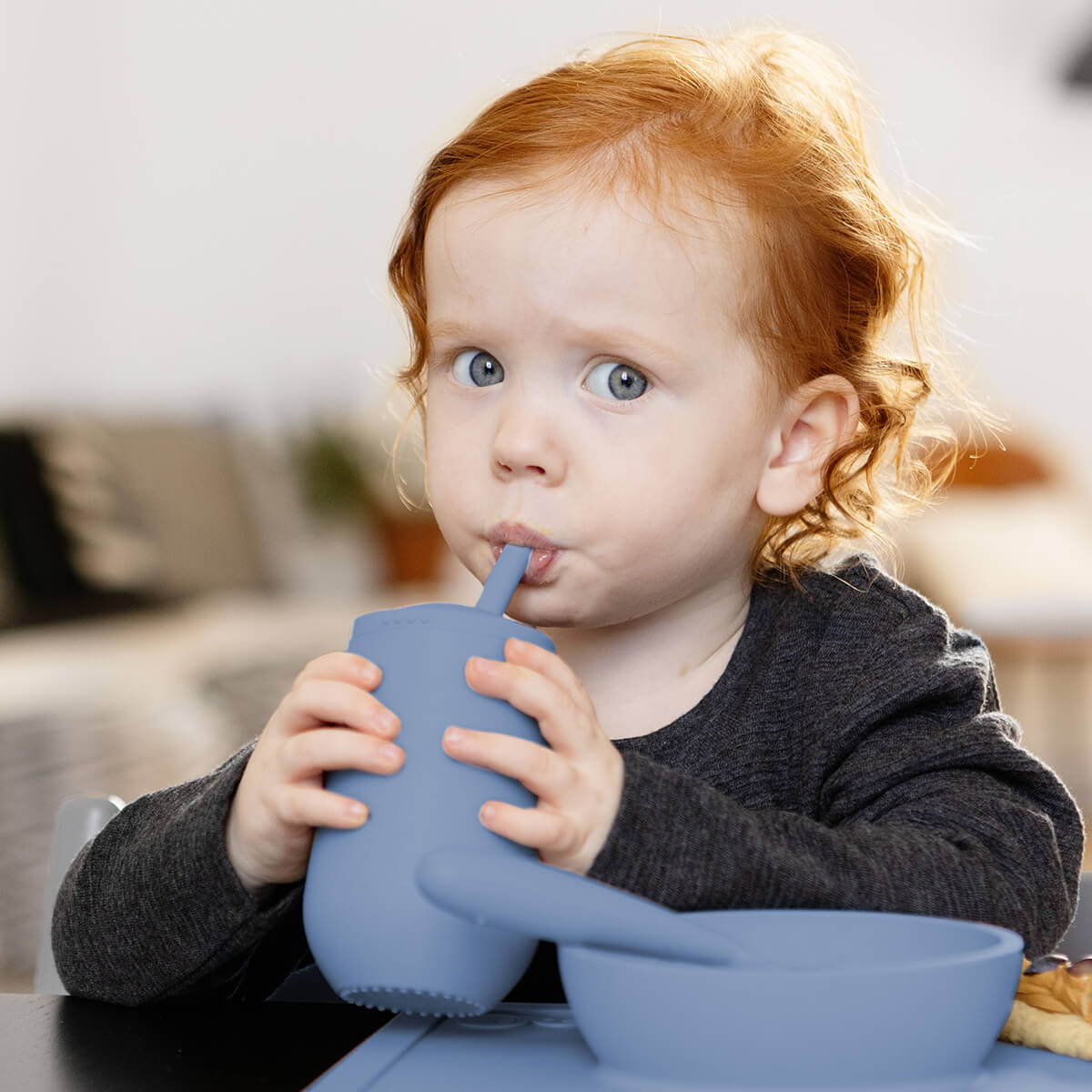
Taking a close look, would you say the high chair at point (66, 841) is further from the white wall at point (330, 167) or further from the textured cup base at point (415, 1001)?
the white wall at point (330, 167)

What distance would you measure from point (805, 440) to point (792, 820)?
0.99ft

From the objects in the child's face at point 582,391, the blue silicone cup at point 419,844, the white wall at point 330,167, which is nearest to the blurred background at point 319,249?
the white wall at point 330,167

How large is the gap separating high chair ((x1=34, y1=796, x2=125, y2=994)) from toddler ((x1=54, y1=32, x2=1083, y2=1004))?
6 centimetres

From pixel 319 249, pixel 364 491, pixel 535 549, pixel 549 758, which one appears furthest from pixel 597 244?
pixel 319 249

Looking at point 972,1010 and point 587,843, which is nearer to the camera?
point 972,1010

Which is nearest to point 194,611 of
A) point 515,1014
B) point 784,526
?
point 784,526

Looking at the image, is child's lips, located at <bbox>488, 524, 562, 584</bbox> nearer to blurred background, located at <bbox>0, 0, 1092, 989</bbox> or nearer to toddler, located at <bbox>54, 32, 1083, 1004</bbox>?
toddler, located at <bbox>54, 32, 1083, 1004</bbox>

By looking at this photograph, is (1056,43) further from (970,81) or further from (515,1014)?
(515,1014)

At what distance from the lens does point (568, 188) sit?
68cm

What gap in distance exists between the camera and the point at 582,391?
2.18 feet

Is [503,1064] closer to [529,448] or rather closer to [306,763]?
[306,763]

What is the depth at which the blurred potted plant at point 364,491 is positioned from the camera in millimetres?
4387

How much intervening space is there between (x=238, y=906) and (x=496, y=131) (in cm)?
42

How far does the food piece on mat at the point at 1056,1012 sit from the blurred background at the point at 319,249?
3196 mm
